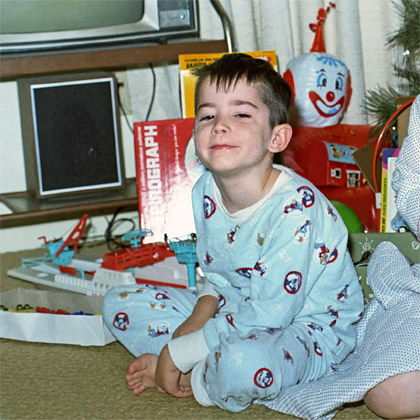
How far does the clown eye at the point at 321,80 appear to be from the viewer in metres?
1.69

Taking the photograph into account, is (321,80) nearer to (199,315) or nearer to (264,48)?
(264,48)

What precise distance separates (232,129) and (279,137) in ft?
0.30

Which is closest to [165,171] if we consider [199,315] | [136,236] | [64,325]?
[136,236]

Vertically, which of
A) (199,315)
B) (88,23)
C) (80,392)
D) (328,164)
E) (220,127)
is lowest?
(80,392)

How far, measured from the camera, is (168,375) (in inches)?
40.9

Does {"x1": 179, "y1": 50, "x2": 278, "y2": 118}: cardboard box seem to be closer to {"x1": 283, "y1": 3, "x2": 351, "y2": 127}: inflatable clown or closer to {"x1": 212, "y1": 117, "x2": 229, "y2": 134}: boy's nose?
{"x1": 283, "y1": 3, "x2": 351, "y2": 127}: inflatable clown

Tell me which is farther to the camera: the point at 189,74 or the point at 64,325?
the point at 189,74

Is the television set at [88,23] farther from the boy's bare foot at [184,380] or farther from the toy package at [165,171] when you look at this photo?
the boy's bare foot at [184,380]

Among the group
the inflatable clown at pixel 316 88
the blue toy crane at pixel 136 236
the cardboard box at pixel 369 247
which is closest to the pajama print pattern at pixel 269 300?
the cardboard box at pixel 369 247

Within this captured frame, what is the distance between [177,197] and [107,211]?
0.48 meters

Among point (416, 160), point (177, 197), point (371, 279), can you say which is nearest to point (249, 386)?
point (371, 279)

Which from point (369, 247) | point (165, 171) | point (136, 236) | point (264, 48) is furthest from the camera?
point (264, 48)

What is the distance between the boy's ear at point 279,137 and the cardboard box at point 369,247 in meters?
0.24

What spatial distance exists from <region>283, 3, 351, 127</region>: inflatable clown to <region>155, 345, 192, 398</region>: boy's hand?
837mm
